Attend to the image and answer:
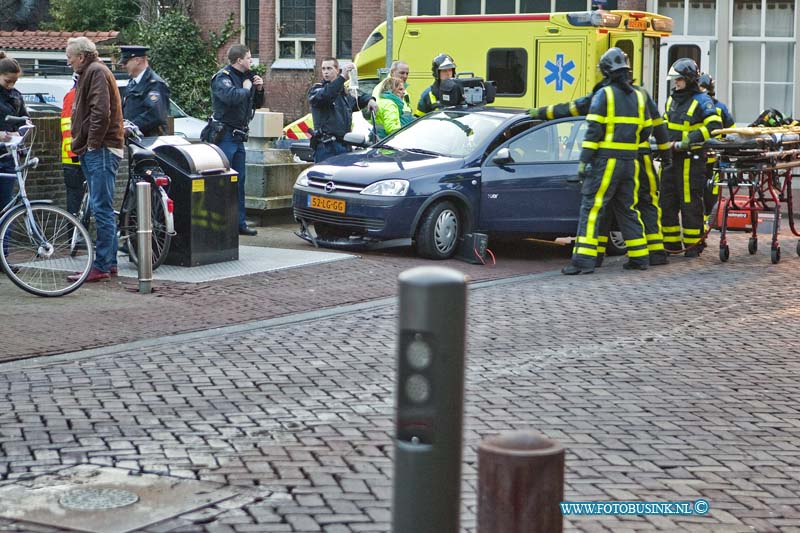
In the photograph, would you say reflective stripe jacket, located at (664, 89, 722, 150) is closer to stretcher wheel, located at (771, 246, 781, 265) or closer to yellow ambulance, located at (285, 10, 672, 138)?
stretcher wheel, located at (771, 246, 781, 265)

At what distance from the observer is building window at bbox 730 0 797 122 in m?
27.2

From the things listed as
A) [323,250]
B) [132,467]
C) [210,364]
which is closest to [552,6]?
[323,250]

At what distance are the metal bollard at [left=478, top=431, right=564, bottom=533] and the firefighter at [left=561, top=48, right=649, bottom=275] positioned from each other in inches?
354

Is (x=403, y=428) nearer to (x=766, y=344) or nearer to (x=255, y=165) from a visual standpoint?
(x=766, y=344)

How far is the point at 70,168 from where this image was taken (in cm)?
1296

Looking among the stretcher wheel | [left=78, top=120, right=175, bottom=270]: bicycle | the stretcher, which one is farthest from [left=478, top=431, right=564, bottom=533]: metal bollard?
the stretcher wheel

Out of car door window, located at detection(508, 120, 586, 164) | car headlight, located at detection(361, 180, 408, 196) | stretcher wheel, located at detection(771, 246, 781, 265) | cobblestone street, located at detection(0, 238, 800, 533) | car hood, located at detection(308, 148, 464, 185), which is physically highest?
car door window, located at detection(508, 120, 586, 164)

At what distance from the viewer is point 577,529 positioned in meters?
5.27

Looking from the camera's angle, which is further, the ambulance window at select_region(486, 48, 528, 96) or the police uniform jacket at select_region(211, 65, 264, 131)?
the ambulance window at select_region(486, 48, 528, 96)

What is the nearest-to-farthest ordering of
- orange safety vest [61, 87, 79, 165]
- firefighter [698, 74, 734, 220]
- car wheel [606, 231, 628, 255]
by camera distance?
orange safety vest [61, 87, 79, 165]
car wheel [606, 231, 628, 255]
firefighter [698, 74, 734, 220]

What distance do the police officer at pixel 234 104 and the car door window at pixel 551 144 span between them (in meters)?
2.84

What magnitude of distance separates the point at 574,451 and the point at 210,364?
279 centimetres

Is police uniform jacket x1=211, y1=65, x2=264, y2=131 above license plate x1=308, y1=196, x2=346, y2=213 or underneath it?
above

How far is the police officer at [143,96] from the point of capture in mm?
12945
